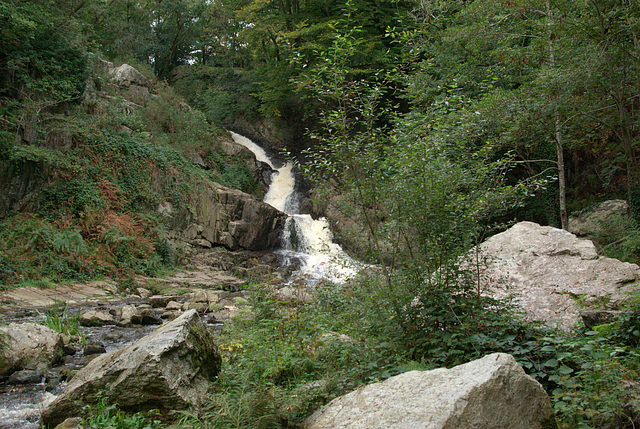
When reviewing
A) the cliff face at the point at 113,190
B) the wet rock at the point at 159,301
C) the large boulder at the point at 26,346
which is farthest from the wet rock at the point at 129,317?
the cliff face at the point at 113,190

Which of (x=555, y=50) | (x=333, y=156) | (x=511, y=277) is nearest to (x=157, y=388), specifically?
(x=333, y=156)

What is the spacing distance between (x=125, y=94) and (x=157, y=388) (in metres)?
19.2

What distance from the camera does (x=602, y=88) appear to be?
7.60 meters

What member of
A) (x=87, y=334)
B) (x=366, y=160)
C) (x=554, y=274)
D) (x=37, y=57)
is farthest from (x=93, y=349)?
(x=37, y=57)

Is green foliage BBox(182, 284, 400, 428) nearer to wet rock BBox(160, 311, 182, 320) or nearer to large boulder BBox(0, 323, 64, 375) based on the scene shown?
large boulder BBox(0, 323, 64, 375)

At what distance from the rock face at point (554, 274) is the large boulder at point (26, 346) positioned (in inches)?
247

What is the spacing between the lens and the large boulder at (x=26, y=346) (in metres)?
5.36

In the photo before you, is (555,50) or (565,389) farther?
(555,50)

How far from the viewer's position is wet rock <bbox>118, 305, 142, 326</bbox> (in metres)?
8.27

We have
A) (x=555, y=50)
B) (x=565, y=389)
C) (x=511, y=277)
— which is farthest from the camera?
(x=555, y=50)

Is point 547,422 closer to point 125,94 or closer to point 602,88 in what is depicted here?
point 602,88

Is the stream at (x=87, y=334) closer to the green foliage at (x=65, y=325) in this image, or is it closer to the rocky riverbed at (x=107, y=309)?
the rocky riverbed at (x=107, y=309)

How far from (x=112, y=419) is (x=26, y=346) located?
3271 mm

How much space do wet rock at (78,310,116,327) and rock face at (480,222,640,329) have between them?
744 centimetres
